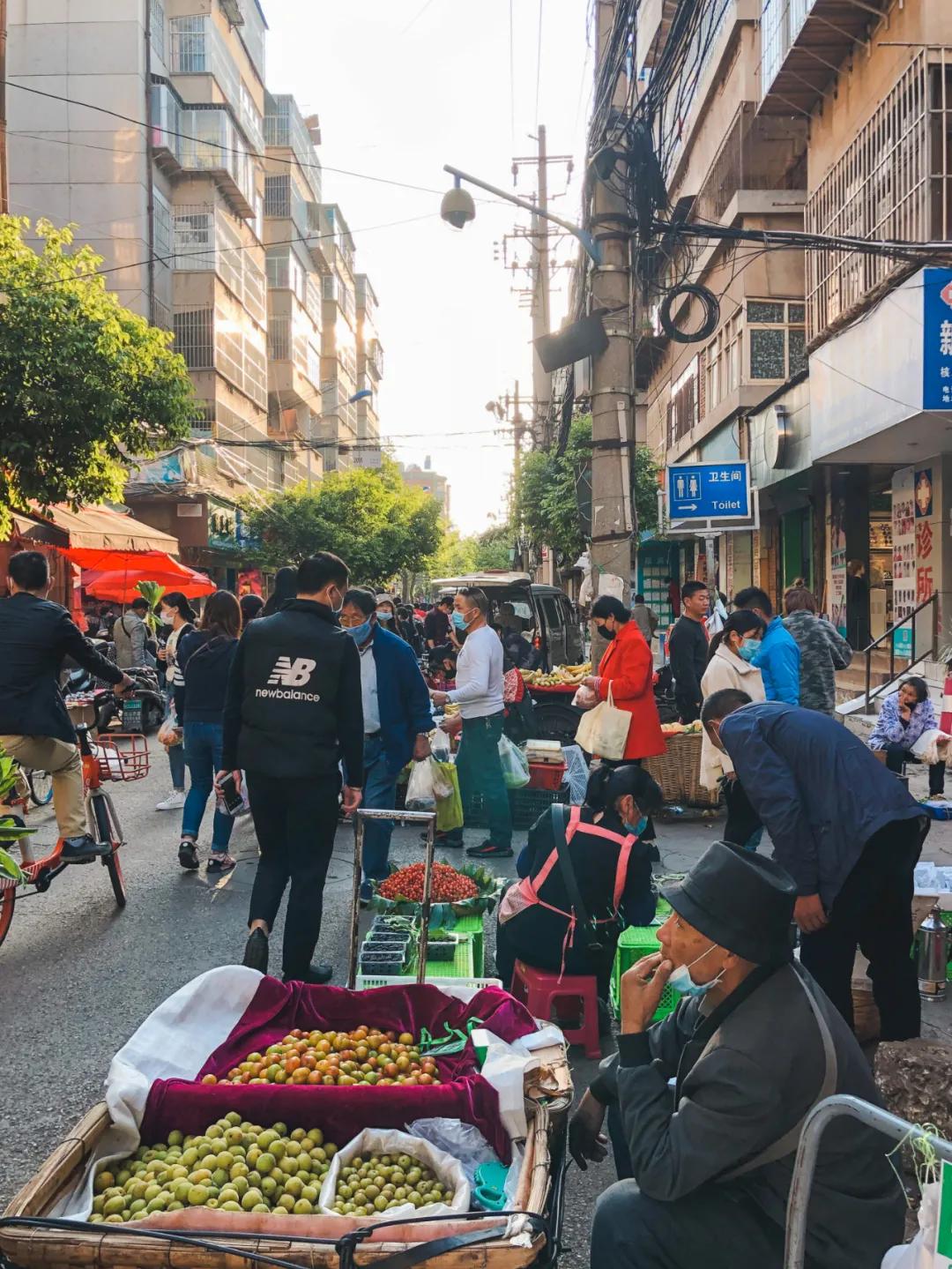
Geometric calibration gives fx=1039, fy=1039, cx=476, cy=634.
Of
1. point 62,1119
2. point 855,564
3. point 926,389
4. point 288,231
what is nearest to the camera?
point 62,1119

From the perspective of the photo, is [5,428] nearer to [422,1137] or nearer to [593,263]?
[593,263]

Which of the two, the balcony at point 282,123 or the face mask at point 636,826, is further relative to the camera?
the balcony at point 282,123

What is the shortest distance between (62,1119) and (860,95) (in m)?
16.5

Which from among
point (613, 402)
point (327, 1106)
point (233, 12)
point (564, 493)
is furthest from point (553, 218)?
point (233, 12)

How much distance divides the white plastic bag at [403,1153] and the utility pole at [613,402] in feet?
24.1

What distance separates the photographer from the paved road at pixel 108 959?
3895 millimetres

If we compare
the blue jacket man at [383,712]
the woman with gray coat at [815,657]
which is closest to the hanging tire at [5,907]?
the blue jacket man at [383,712]

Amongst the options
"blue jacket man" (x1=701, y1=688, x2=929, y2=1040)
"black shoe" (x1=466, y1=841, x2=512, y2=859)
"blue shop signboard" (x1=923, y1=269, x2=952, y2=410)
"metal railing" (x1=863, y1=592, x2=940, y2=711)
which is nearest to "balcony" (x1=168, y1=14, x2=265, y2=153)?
"blue shop signboard" (x1=923, y1=269, x2=952, y2=410)

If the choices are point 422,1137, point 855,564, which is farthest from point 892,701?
point 855,564

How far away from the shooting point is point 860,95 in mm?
15164

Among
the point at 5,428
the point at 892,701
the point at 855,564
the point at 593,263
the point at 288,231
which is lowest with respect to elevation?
the point at 892,701

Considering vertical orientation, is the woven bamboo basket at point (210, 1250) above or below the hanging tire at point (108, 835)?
below

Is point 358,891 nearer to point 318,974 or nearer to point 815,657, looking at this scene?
point 318,974

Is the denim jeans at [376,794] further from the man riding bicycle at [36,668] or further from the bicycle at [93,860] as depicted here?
the man riding bicycle at [36,668]
